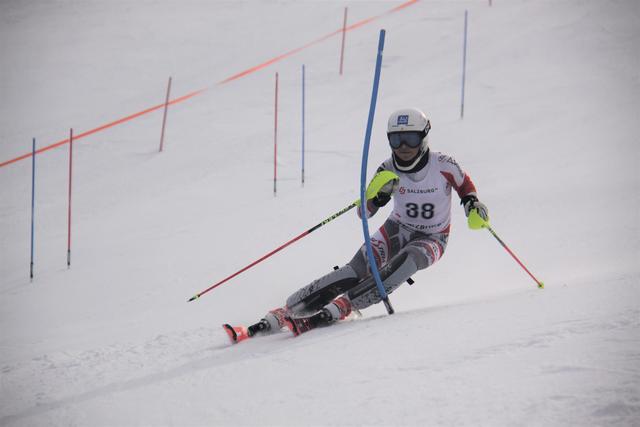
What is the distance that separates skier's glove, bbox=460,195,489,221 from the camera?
13.7ft

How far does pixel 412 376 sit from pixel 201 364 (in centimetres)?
141

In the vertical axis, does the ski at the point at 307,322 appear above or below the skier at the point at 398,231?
below

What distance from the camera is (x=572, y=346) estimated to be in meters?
2.61

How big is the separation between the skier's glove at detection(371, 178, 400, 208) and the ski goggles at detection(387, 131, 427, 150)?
26 centimetres

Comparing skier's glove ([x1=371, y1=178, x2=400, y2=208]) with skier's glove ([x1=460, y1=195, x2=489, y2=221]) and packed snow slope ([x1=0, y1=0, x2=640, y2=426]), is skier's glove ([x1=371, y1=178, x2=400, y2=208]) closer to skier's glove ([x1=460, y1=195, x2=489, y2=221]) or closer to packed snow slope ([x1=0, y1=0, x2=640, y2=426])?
skier's glove ([x1=460, y1=195, x2=489, y2=221])

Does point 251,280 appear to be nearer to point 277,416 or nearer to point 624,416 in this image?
point 277,416

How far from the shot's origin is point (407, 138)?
4.21 m

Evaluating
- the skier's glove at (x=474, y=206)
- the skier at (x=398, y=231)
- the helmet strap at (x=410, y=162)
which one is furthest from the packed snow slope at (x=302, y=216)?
→ the helmet strap at (x=410, y=162)

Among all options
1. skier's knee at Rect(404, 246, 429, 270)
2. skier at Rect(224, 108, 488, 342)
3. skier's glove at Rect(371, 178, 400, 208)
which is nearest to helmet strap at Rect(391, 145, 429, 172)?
skier at Rect(224, 108, 488, 342)

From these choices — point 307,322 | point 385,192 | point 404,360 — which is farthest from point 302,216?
point 404,360

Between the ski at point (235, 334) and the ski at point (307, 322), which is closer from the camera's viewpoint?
the ski at point (307, 322)

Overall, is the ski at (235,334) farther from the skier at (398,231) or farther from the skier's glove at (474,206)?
the skier's glove at (474,206)

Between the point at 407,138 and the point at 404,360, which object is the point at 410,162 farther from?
the point at 404,360

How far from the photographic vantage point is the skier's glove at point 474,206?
13.7 ft
